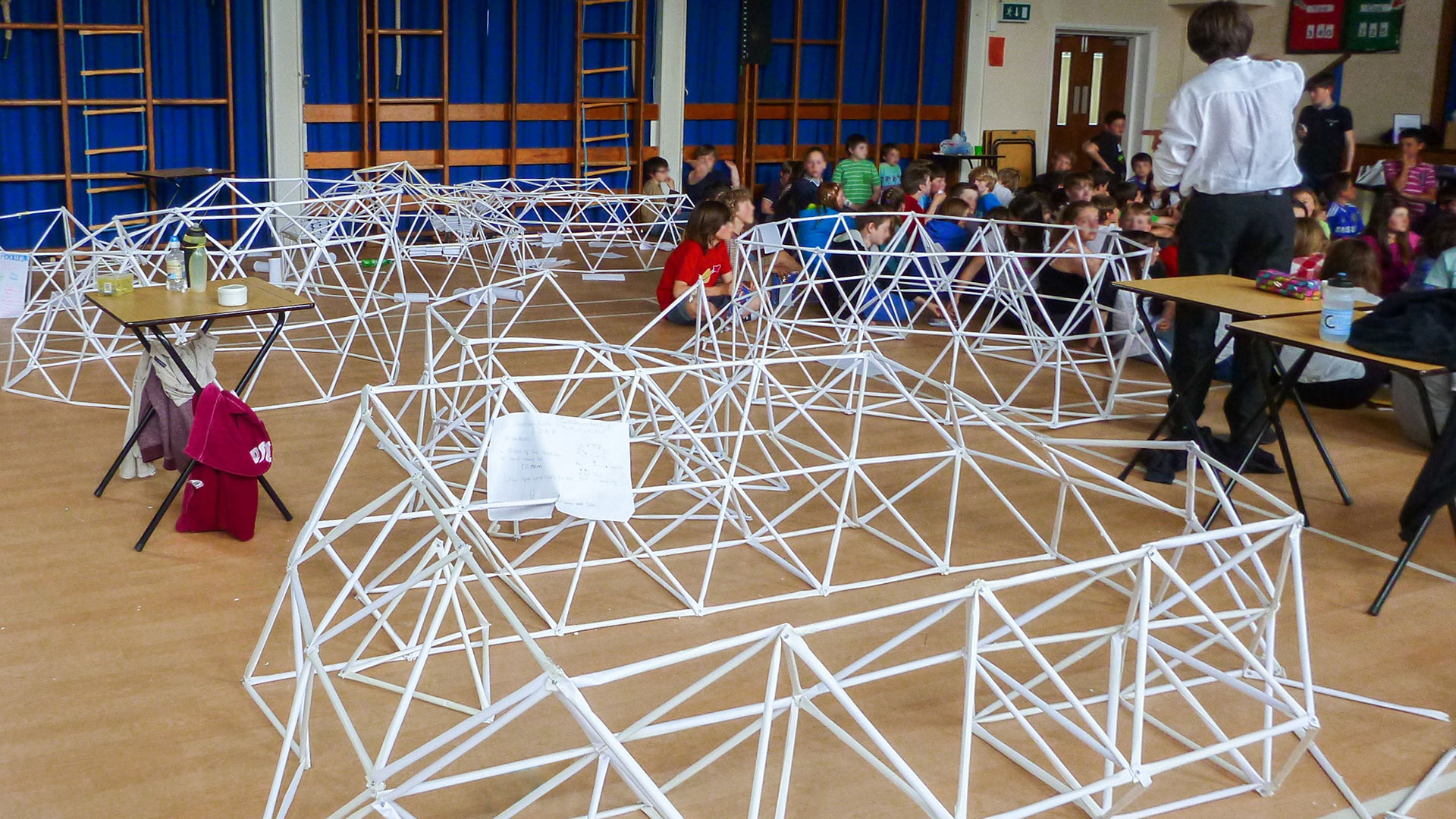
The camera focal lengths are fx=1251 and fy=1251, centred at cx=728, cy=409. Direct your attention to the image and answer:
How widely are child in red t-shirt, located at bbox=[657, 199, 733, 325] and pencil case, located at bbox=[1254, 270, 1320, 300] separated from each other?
9.37ft

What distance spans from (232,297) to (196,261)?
421 millimetres

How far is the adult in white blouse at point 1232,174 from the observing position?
171 inches

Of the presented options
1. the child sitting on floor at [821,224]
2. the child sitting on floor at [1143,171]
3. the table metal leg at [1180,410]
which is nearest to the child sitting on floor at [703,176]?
the child sitting on floor at [821,224]

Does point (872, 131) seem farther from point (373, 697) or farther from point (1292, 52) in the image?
point (373, 697)

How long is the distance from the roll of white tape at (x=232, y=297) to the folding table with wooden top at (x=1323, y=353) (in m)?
3.24

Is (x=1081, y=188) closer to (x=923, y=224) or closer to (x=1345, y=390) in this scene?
(x=923, y=224)

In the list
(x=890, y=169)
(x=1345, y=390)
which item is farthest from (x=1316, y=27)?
(x=1345, y=390)

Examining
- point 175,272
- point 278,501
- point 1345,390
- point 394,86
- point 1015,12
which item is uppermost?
A: point 1015,12

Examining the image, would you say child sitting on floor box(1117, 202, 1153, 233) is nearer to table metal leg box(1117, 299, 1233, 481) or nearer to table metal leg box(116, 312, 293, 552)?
Answer: table metal leg box(1117, 299, 1233, 481)

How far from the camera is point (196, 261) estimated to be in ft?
14.8

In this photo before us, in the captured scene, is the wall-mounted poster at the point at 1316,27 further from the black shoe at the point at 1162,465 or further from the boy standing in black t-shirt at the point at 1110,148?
the black shoe at the point at 1162,465

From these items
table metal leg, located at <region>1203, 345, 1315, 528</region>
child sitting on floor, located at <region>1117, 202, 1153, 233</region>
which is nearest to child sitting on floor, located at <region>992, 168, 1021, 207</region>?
child sitting on floor, located at <region>1117, 202, 1153, 233</region>

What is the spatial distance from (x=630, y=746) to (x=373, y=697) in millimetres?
648

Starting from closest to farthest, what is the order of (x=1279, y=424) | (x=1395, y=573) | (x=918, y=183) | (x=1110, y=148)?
(x=1395, y=573), (x=1279, y=424), (x=918, y=183), (x=1110, y=148)
